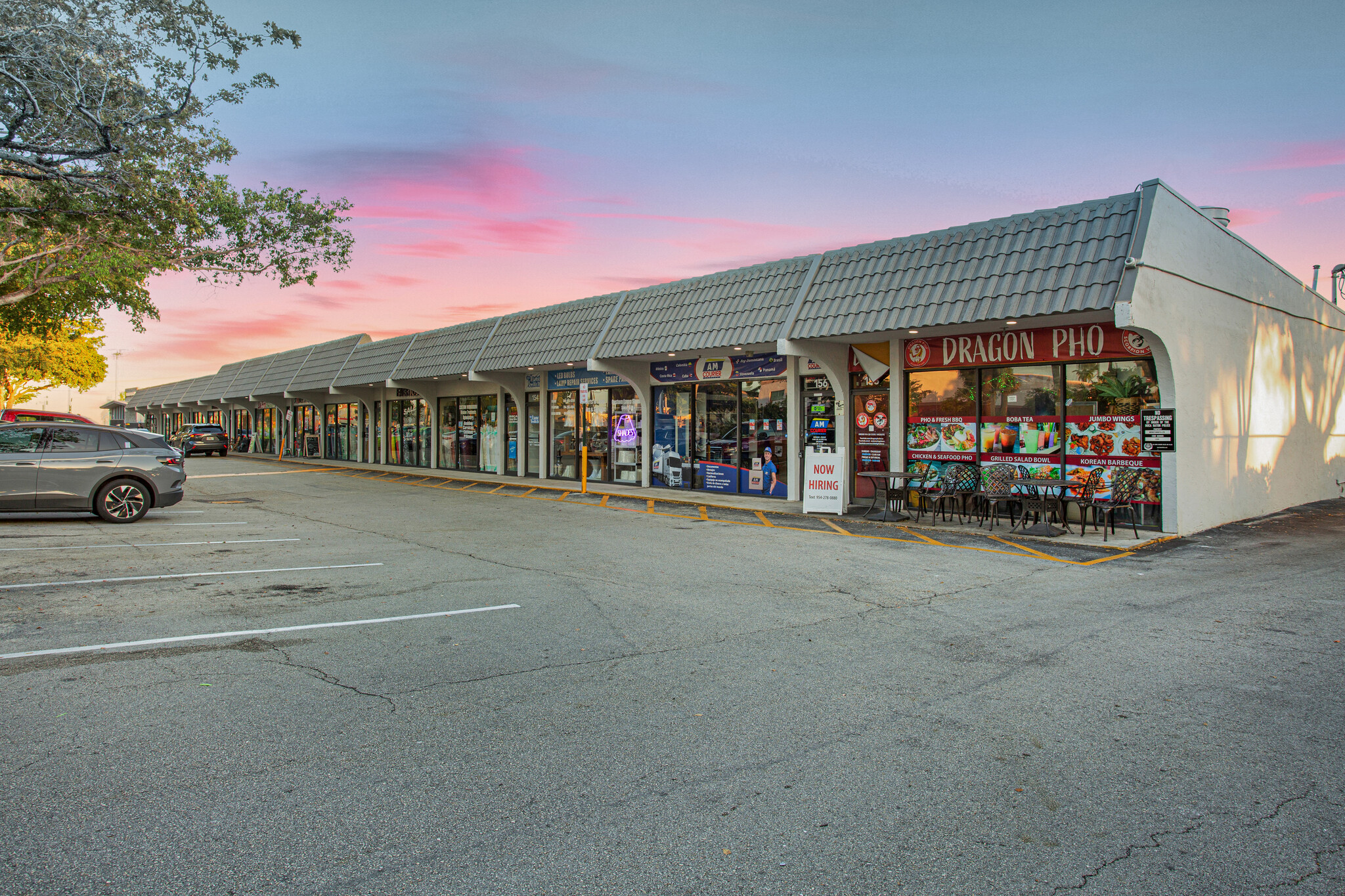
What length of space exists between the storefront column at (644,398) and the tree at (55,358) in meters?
23.9

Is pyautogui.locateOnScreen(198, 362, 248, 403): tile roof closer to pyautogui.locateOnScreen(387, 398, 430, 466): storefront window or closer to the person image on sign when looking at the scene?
pyautogui.locateOnScreen(387, 398, 430, 466): storefront window

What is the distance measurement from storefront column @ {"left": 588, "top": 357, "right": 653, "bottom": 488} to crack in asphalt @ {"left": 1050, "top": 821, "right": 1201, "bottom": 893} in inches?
702

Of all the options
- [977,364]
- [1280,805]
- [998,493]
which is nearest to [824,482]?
[998,493]

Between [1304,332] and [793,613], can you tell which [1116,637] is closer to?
[793,613]

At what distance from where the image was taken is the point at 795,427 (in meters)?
17.4

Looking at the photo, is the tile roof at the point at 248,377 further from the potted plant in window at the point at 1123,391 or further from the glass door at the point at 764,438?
the potted plant in window at the point at 1123,391

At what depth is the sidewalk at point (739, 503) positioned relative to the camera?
38.8 ft

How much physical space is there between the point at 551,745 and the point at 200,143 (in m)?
15.5

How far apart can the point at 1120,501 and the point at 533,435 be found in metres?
18.0

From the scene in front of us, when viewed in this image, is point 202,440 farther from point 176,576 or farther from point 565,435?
point 176,576

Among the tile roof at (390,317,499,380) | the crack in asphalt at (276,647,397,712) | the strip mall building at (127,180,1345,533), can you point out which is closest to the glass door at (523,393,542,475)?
the strip mall building at (127,180,1345,533)

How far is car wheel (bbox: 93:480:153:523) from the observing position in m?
12.7

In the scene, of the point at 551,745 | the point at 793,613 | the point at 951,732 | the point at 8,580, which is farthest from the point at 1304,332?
the point at 8,580

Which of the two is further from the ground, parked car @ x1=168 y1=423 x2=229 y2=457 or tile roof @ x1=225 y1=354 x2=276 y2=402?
tile roof @ x1=225 y1=354 x2=276 y2=402
